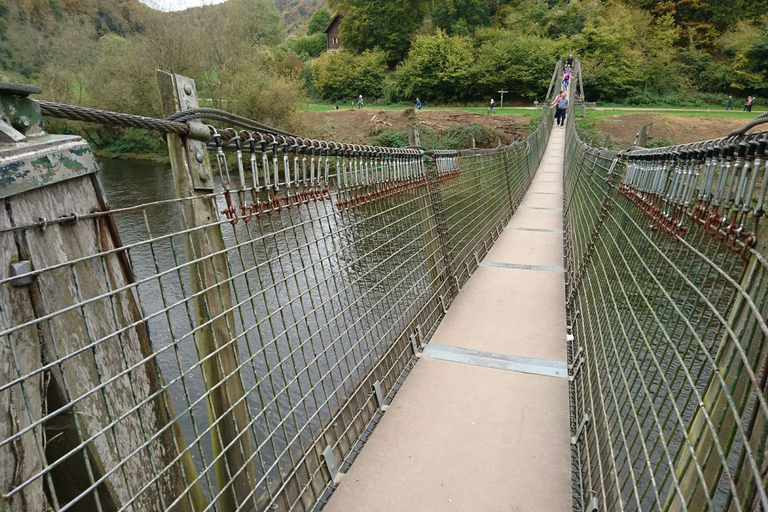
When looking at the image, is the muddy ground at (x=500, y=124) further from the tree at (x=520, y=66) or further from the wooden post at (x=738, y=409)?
the wooden post at (x=738, y=409)

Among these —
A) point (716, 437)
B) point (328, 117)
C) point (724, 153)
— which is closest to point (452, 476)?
point (716, 437)

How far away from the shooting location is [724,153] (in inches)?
55.4

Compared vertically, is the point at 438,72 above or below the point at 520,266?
above

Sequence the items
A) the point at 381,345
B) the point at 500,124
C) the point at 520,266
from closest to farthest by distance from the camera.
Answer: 1. the point at 381,345
2. the point at 520,266
3. the point at 500,124

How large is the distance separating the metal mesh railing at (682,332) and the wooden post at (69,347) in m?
1.39

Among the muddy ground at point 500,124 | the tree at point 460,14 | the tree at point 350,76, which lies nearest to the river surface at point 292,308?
the muddy ground at point 500,124

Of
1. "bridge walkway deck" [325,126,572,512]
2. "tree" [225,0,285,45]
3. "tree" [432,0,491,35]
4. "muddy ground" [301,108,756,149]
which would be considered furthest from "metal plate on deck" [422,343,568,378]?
"tree" [432,0,491,35]

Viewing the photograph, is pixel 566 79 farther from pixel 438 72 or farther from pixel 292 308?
pixel 292 308

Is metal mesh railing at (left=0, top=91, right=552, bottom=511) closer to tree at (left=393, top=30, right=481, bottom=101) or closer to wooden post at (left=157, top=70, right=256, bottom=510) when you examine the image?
wooden post at (left=157, top=70, right=256, bottom=510)

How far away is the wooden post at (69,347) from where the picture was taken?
90cm

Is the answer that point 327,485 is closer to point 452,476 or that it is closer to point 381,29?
point 452,476

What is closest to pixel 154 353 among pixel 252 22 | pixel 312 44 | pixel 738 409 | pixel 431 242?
pixel 738 409

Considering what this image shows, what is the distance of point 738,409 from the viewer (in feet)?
3.41

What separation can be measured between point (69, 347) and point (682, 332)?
189 centimetres
